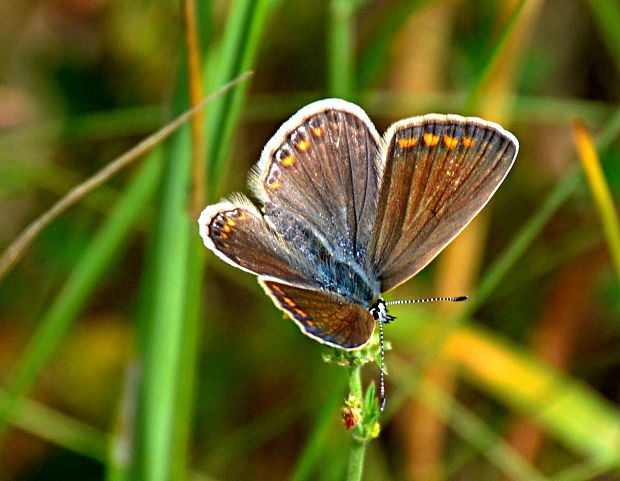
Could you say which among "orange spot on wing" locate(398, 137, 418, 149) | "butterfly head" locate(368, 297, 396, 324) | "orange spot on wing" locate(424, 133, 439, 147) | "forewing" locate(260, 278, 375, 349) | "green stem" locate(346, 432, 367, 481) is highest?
"orange spot on wing" locate(424, 133, 439, 147)

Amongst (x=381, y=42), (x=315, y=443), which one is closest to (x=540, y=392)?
(x=381, y=42)

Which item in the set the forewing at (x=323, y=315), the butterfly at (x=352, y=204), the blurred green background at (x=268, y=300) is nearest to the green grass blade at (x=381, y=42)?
the blurred green background at (x=268, y=300)

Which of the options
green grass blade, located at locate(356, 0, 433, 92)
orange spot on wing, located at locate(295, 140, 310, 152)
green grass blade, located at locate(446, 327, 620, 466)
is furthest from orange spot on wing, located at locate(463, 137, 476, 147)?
green grass blade, located at locate(446, 327, 620, 466)

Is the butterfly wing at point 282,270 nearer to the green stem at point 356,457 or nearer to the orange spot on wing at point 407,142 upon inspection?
the green stem at point 356,457

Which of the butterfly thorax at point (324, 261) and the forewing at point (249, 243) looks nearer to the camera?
the forewing at point (249, 243)

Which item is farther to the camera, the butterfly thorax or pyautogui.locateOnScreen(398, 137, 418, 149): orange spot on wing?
the butterfly thorax

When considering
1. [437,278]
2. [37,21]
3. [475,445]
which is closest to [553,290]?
[437,278]

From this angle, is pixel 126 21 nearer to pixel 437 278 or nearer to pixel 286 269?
pixel 437 278

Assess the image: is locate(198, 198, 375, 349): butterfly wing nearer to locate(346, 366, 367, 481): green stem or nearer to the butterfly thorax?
the butterfly thorax
